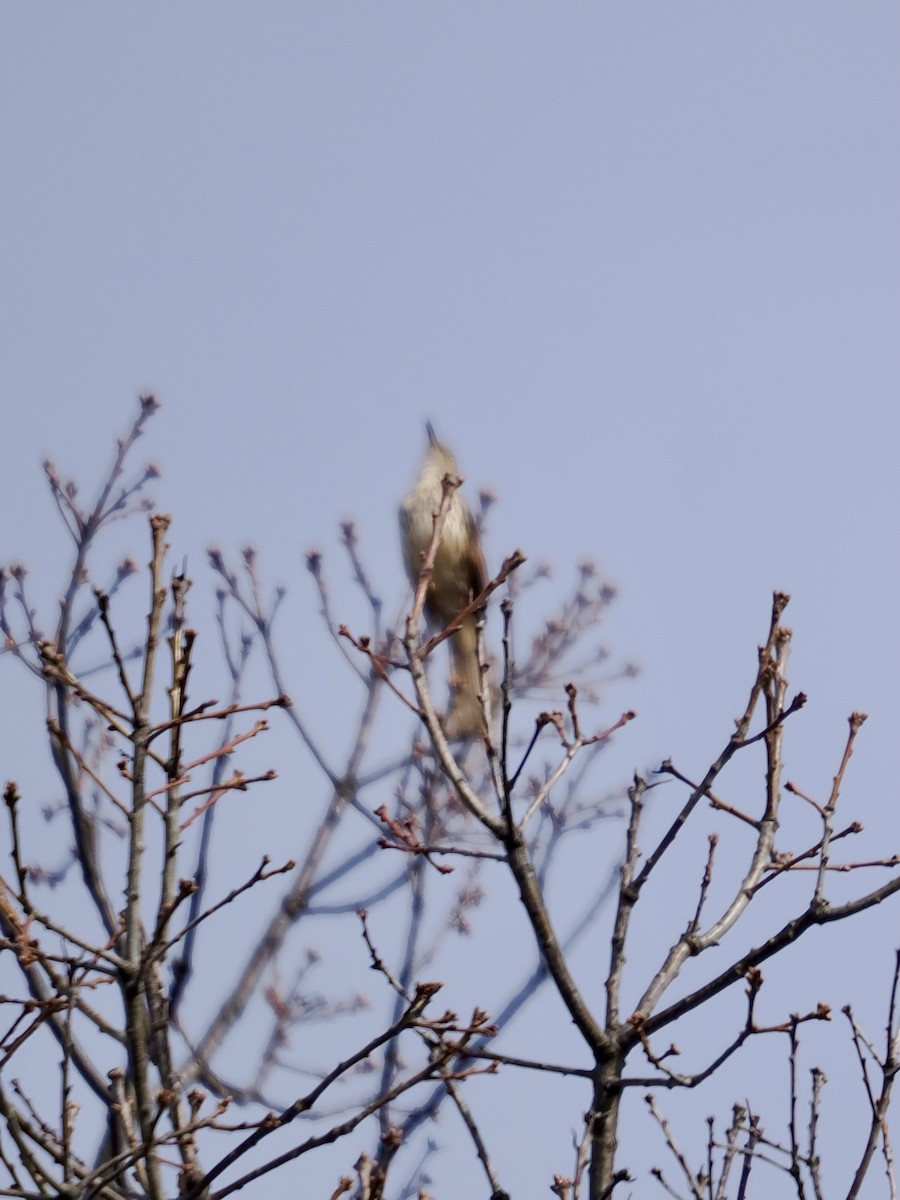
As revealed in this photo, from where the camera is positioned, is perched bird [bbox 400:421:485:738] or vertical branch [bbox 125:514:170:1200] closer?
vertical branch [bbox 125:514:170:1200]

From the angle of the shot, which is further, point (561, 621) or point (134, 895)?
point (561, 621)

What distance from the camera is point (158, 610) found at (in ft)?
7.88

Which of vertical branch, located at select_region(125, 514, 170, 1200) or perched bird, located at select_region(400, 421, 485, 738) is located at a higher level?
perched bird, located at select_region(400, 421, 485, 738)

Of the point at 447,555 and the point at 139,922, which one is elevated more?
the point at 447,555

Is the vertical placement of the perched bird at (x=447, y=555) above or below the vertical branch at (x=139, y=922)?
above

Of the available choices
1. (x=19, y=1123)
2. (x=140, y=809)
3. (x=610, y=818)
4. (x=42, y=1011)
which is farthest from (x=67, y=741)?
(x=610, y=818)

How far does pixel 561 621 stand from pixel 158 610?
12.5 feet

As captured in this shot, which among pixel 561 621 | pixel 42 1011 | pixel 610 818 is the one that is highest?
pixel 561 621

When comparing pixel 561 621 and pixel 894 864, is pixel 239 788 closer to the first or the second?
pixel 894 864

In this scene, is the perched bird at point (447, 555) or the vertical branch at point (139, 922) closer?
the vertical branch at point (139, 922)

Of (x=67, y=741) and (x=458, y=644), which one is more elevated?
(x=458, y=644)

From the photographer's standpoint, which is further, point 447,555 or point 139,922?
point 447,555

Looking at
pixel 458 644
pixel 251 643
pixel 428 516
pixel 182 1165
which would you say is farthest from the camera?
pixel 428 516

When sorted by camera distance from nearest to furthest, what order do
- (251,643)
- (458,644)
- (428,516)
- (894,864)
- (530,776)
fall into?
(894,864) → (251,643) → (530,776) → (458,644) → (428,516)
